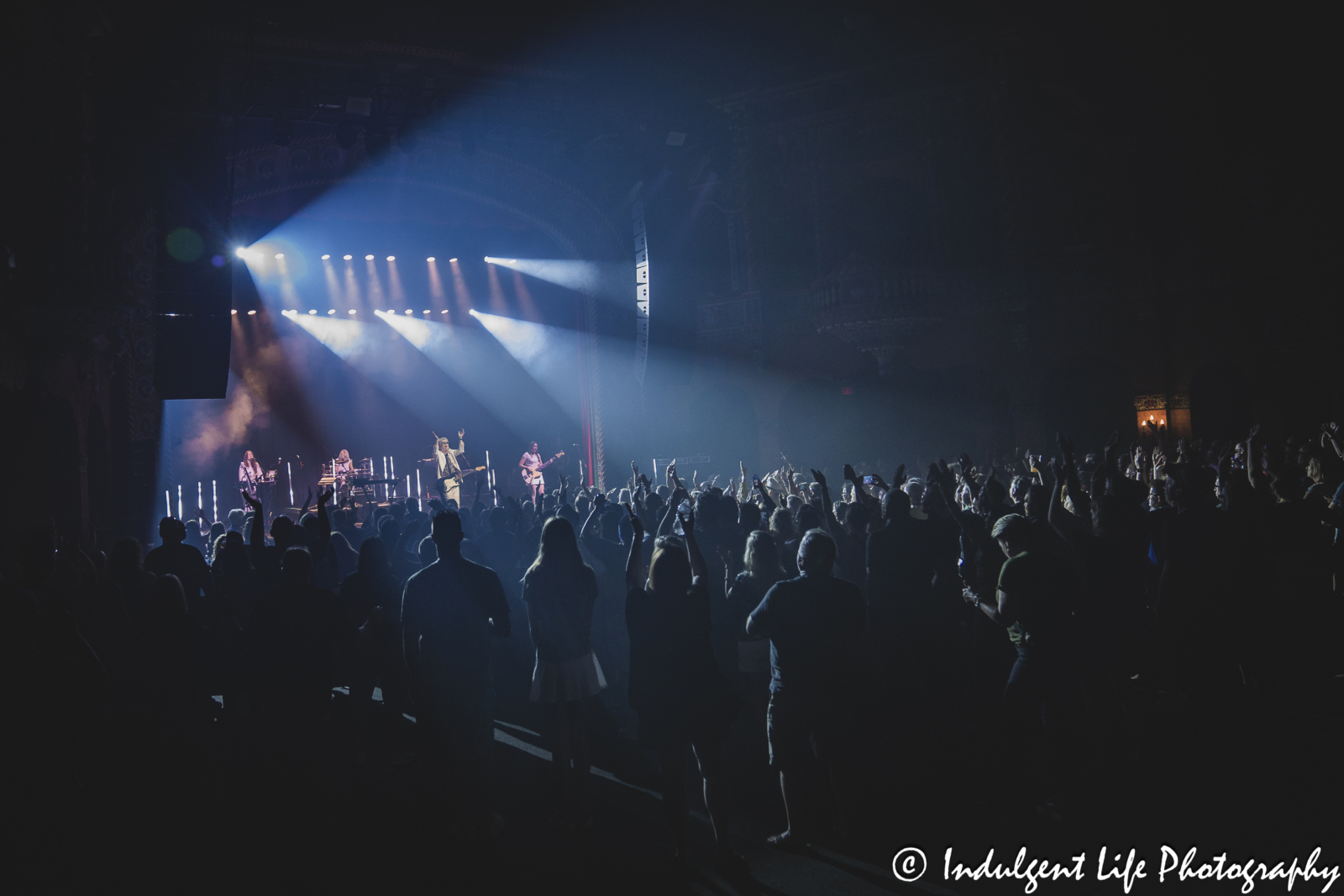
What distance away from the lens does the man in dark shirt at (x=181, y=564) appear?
19.5 ft

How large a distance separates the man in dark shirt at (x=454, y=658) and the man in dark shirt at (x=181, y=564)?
2.31m

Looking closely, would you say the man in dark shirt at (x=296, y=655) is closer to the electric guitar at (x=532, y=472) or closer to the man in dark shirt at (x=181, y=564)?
the man in dark shirt at (x=181, y=564)

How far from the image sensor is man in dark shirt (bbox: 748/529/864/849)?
4.06 meters

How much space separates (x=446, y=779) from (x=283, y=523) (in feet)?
7.51

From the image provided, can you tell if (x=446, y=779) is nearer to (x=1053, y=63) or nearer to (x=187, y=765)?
(x=187, y=765)

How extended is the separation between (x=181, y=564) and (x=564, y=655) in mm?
3168

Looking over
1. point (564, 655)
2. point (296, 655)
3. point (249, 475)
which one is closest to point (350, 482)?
point (249, 475)

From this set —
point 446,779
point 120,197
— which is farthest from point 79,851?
point 120,197

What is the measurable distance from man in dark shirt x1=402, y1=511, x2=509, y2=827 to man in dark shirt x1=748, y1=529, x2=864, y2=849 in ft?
4.91

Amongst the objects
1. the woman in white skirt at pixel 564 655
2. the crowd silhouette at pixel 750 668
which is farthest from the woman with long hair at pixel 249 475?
the woman in white skirt at pixel 564 655

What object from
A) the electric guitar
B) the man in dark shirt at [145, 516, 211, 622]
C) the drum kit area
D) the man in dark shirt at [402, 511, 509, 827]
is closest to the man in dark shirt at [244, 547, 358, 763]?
the man in dark shirt at [402, 511, 509, 827]

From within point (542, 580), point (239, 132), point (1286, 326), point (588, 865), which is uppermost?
point (239, 132)

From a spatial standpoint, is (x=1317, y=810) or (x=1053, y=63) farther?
(x=1053, y=63)

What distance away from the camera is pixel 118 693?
466 cm
